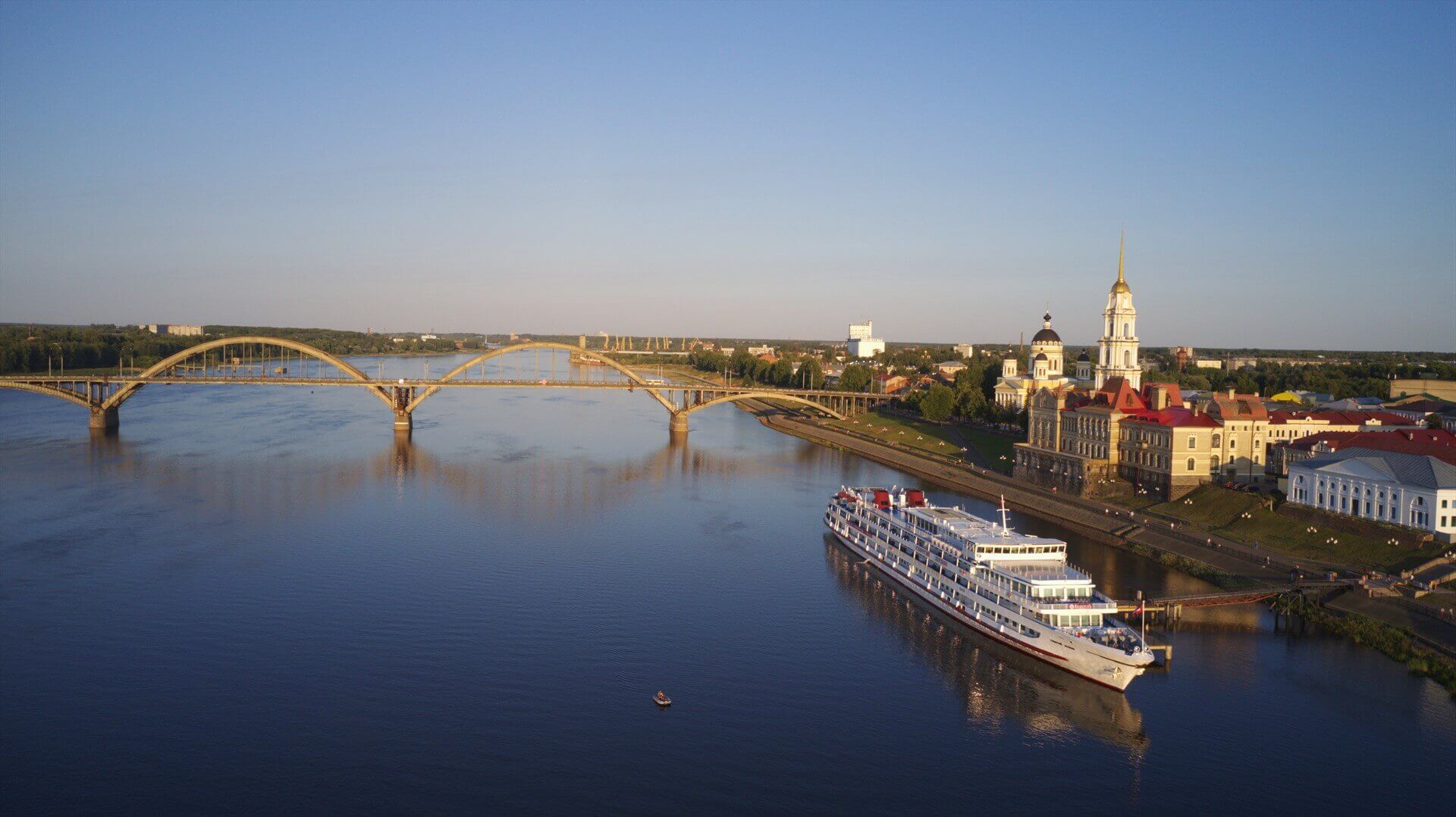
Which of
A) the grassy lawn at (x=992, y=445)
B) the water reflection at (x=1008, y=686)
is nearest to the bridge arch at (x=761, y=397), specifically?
the grassy lawn at (x=992, y=445)

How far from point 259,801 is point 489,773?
3.03 m

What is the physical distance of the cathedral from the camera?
160ft

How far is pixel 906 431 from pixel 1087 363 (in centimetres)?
1049

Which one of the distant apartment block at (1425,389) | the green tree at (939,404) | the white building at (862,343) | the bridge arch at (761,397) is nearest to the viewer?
the distant apartment block at (1425,389)

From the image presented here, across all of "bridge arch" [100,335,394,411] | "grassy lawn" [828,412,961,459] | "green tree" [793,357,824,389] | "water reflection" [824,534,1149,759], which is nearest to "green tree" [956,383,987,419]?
"grassy lawn" [828,412,961,459]

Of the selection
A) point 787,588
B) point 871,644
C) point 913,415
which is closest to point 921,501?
point 787,588

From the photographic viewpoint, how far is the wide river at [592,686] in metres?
15.2

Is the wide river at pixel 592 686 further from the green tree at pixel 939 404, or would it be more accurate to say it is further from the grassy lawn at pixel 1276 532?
the green tree at pixel 939 404

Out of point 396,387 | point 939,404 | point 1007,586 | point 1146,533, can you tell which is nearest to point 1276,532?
point 1146,533

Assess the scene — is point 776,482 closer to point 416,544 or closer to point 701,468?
point 701,468

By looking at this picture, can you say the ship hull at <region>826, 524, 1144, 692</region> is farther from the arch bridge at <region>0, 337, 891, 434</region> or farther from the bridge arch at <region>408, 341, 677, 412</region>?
the bridge arch at <region>408, 341, 677, 412</region>

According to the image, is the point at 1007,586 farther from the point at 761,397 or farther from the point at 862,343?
the point at 862,343

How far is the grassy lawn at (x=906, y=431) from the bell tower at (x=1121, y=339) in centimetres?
772

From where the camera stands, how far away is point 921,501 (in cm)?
3080
